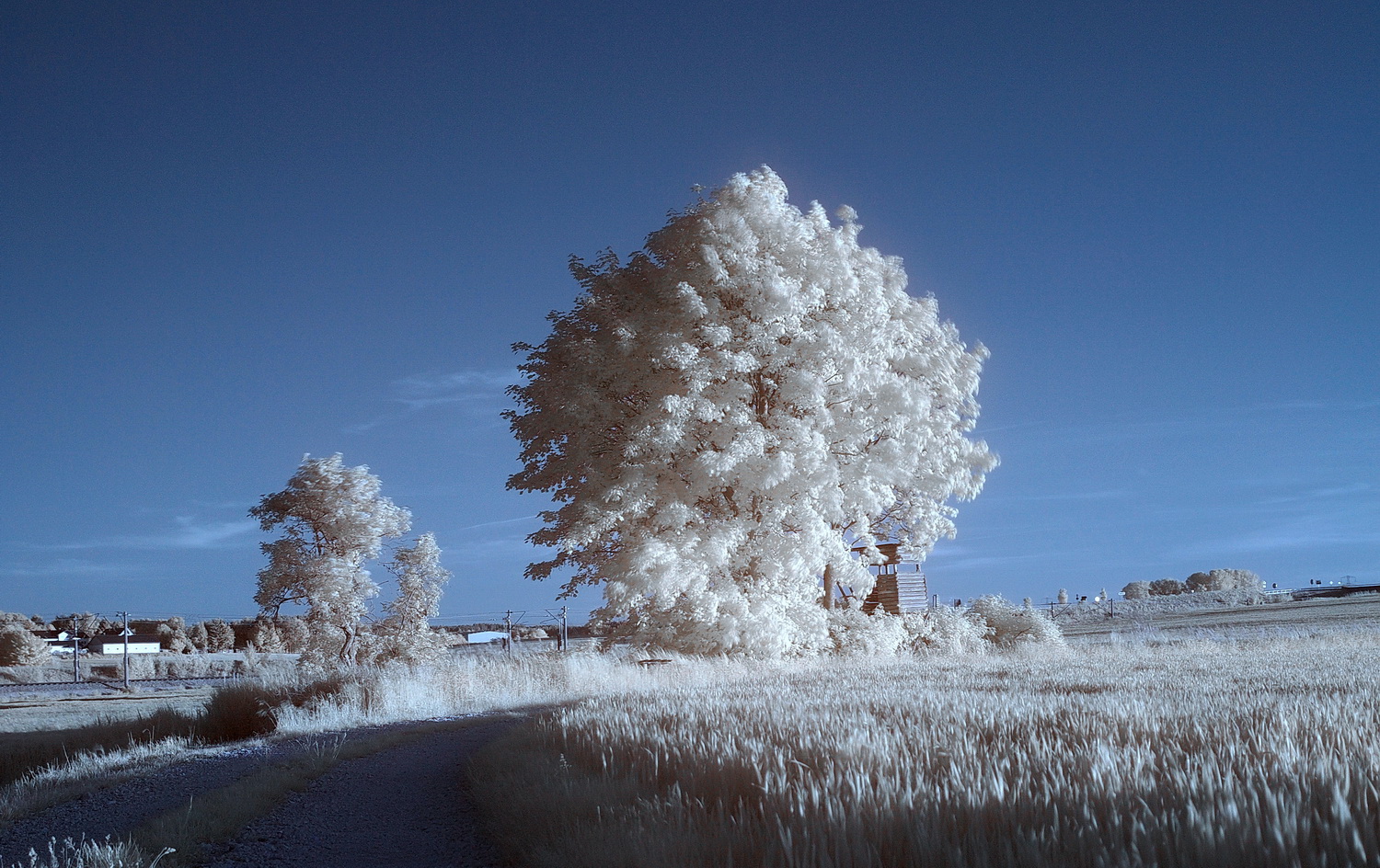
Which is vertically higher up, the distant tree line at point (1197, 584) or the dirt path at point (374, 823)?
the dirt path at point (374, 823)

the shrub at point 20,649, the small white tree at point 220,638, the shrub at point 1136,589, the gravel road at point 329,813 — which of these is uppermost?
the gravel road at point 329,813

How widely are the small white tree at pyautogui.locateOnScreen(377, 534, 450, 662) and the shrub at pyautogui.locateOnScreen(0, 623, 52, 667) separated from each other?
2381cm

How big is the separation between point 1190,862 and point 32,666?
147ft

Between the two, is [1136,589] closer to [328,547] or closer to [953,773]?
[328,547]

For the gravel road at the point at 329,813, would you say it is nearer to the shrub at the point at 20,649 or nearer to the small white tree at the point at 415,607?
the small white tree at the point at 415,607

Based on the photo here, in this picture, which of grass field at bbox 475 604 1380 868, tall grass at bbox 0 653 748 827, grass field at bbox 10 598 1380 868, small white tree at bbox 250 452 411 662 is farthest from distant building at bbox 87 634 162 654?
grass field at bbox 475 604 1380 868

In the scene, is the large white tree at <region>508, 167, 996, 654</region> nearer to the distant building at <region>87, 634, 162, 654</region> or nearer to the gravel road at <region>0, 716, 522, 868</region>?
the gravel road at <region>0, 716, 522, 868</region>

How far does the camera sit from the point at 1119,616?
51.2 m

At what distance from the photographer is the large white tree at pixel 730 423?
1917cm

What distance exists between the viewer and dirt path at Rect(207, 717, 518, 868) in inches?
237

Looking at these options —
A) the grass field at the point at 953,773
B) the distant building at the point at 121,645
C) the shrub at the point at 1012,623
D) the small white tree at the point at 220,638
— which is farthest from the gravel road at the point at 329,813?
the small white tree at the point at 220,638

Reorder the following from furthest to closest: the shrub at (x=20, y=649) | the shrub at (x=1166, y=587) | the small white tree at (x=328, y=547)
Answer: the shrub at (x=1166, y=587) < the shrub at (x=20, y=649) < the small white tree at (x=328, y=547)

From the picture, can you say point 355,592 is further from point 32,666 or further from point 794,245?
point 32,666

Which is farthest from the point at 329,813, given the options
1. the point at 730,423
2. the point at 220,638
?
the point at 220,638
